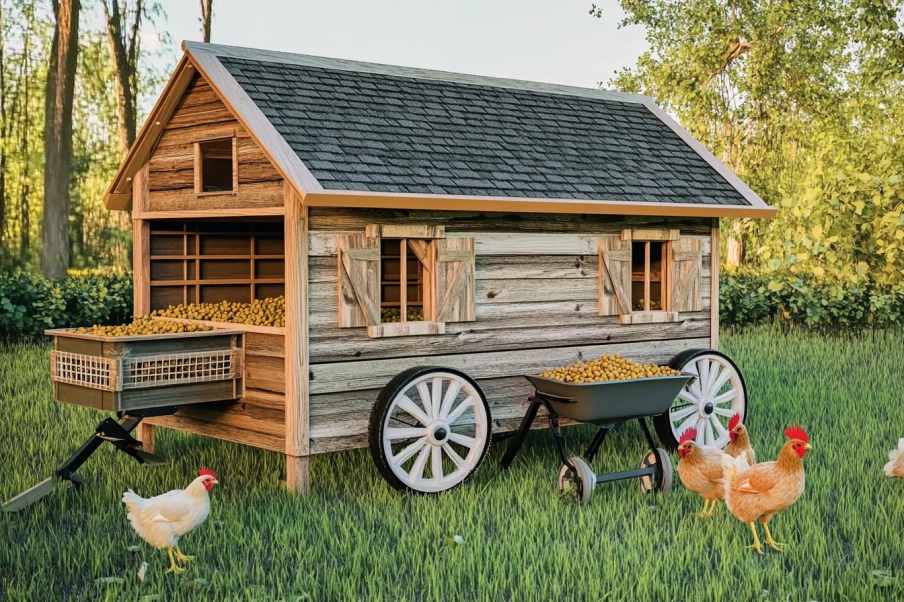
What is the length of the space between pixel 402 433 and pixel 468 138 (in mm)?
2720

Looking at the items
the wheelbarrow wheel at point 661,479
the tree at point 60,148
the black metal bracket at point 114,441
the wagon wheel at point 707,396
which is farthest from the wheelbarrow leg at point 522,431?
the tree at point 60,148

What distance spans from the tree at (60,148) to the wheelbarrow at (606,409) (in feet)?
45.7

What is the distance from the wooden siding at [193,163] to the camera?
8.62 m

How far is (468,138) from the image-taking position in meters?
9.69

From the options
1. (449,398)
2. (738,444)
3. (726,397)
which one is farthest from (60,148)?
(738,444)

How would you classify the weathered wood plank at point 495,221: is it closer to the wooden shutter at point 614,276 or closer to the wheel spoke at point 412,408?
the wooden shutter at point 614,276

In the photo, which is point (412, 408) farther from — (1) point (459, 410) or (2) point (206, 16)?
(2) point (206, 16)

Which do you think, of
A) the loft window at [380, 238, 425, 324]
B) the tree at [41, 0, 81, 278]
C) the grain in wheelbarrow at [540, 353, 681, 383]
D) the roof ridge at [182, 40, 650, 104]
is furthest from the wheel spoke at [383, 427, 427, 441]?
the tree at [41, 0, 81, 278]

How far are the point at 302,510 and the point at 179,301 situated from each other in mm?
3263

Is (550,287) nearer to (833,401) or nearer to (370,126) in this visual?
(370,126)

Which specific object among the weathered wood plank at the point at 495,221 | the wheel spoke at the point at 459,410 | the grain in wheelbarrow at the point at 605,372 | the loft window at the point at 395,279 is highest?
the weathered wood plank at the point at 495,221

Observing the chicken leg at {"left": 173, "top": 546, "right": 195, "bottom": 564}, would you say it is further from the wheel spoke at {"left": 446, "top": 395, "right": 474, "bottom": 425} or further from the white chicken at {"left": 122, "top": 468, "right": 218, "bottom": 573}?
the wheel spoke at {"left": 446, "top": 395, "right": 474, "bottom": 425}

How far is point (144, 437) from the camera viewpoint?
10.3 m

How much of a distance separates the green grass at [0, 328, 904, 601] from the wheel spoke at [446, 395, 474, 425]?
22.0 inches
